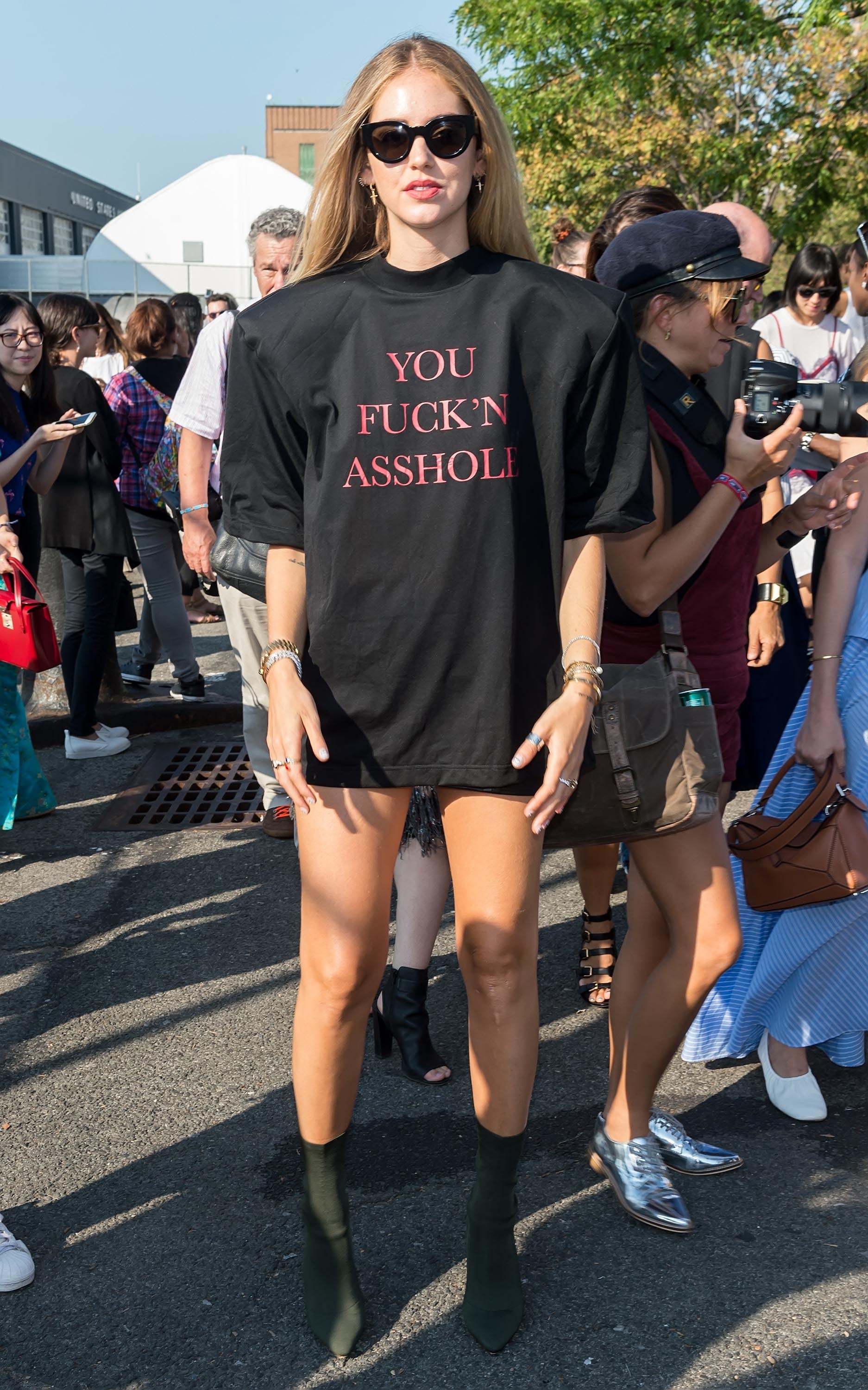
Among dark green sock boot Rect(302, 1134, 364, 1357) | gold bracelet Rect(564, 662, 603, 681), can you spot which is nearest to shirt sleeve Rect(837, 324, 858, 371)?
gold bracelet Rect(564, 662, 603, 681)

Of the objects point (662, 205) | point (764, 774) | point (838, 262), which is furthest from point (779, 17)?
point (764, 774)

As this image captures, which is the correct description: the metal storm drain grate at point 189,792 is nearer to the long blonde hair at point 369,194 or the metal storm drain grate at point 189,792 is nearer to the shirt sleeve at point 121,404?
the shirt sleeve at point 121,404

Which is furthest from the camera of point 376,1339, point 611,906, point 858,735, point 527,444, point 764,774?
point 611,906

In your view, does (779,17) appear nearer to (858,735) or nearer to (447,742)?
(858,735)

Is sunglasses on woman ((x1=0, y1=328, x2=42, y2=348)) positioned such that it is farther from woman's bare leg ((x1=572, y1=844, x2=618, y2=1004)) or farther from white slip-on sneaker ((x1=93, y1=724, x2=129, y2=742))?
woman's bare leg ((x1=572, y1=844, x2=618, y2=1004))

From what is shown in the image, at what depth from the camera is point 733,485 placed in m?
2.29

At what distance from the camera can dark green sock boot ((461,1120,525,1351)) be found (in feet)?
7.22

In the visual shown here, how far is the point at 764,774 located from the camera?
3.28 metres

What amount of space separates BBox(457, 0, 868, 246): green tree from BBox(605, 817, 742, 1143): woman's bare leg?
13.4 metres

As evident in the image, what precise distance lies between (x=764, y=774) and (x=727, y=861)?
0.91 m

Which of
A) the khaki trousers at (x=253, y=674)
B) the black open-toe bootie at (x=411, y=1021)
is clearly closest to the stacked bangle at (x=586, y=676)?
the black open-toe bootie at (x=411, y=1021)

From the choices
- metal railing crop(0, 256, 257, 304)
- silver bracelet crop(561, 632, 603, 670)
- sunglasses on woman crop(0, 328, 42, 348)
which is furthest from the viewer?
metal railing crop(0, 256, 257, 304)

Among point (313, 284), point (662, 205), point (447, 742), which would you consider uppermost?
point (662, 205)

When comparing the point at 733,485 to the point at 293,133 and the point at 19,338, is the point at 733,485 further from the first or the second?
the point at 293,133
